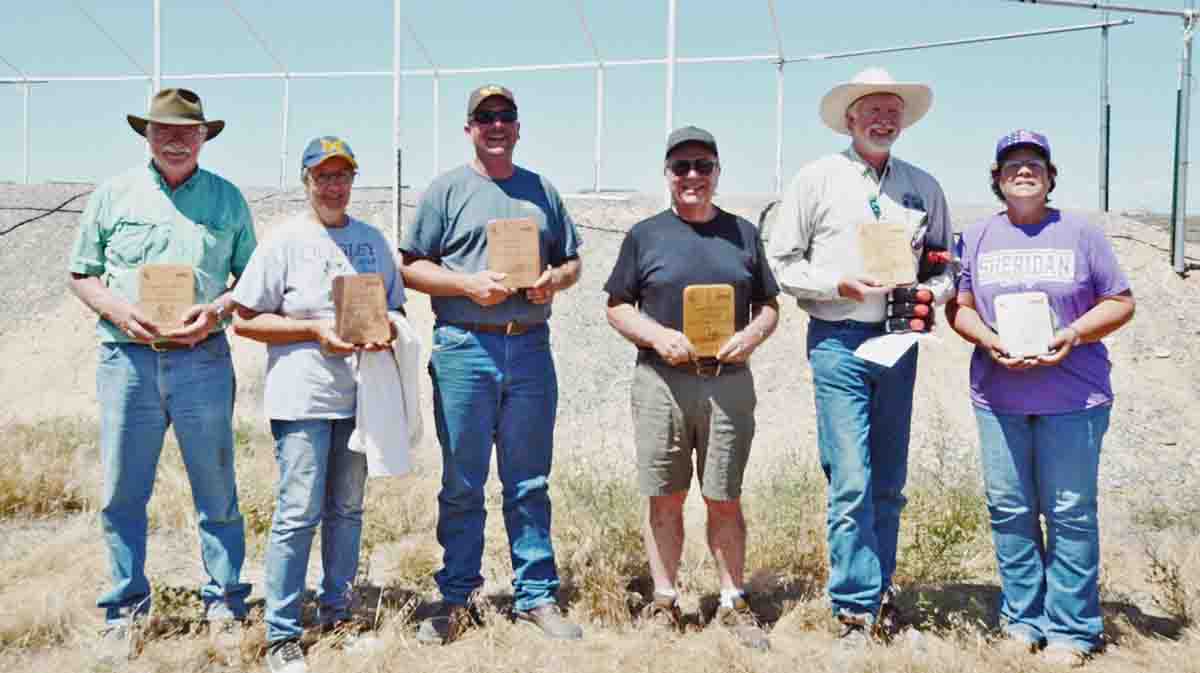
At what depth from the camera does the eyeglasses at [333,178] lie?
434 cm

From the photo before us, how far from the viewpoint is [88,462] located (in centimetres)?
855

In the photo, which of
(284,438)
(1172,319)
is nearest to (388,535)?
(284,438)

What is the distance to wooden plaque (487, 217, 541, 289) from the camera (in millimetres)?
4527

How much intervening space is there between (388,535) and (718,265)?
11.4ft

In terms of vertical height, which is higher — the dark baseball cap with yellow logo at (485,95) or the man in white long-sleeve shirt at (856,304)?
the dark baseball cap with yellow logo at (485,95)

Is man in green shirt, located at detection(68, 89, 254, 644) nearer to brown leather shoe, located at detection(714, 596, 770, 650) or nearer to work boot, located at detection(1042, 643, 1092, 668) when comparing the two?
brown leather shoe, located at detection(714, 596, 770, 650)

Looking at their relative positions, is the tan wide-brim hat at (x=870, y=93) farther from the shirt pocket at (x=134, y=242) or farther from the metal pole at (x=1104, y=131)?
the metal pole at (x=1104, y=131)

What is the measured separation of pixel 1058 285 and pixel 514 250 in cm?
251

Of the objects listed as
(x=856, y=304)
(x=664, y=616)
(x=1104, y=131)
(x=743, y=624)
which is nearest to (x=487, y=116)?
(x=856, y=304)

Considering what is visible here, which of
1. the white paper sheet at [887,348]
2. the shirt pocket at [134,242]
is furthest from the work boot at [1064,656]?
the shirt pocket at [134,242]

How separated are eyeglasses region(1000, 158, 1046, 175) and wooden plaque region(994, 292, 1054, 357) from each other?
1.93 feet

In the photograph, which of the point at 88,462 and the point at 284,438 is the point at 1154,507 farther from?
the point at 88,462

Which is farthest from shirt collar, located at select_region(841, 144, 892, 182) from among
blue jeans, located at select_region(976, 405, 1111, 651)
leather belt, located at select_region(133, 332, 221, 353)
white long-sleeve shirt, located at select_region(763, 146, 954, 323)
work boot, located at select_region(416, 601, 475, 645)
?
leather belt, located at select_region(133, 332, 221, 353)

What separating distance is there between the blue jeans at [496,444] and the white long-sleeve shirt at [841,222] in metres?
1.29
